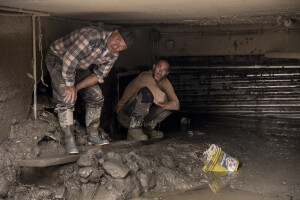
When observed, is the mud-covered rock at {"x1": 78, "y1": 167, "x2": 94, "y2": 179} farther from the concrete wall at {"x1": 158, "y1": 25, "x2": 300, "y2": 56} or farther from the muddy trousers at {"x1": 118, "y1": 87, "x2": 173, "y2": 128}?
the concrete wall at {"x1": 158, "y1": 25, "x2": 300, "y2": 56}

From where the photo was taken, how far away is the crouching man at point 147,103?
586cm

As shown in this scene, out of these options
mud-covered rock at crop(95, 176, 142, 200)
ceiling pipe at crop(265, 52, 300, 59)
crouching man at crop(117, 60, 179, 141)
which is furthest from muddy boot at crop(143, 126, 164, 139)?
ceiling pipe at crop(265, 52, 300, 59)

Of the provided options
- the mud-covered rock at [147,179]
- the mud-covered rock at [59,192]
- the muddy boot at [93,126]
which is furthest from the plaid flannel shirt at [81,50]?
the mud-covered rock at [147,179]

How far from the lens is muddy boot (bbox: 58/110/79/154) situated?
14.5ft

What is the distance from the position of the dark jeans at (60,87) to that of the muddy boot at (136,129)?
1.12 meters

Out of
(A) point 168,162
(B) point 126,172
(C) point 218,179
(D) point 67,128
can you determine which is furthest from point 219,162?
(D) point 67,128

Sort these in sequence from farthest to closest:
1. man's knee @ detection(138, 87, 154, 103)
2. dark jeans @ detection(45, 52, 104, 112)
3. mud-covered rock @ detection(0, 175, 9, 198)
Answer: man's knee @ detection(138, 87, 154, 103)
dark jeans @ detection(45, 52, 104, 112)
mud-covered rock @ detection(0, 175, 9, 198)

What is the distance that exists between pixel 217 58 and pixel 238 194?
436 cm

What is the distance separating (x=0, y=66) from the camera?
3928mm

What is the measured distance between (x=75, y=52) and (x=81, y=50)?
7cm

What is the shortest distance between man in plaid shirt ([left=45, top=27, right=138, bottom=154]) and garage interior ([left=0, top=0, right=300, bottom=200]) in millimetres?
193

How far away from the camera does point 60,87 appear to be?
4387mm

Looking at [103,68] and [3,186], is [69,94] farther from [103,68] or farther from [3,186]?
[3,186]

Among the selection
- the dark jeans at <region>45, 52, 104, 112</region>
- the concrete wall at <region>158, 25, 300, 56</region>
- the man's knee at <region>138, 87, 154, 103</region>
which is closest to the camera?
the dark jeans at <region>45, 52, 104, 112</region>
